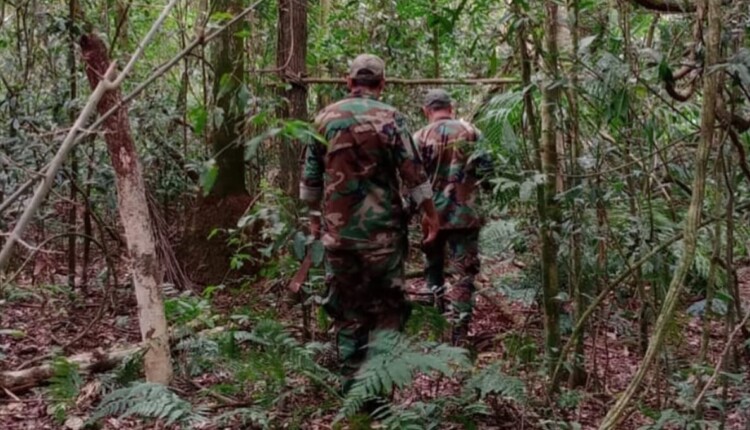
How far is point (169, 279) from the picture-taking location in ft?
20.2

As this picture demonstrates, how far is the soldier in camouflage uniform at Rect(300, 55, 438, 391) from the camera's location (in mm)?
3852

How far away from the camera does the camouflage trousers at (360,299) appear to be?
395 centimetres

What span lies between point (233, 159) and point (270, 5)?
1384 millimetres

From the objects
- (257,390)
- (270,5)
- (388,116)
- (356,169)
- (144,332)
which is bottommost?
(257,390)

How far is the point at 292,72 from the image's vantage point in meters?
5.48

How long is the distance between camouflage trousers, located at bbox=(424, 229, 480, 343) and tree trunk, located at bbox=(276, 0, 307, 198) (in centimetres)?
106

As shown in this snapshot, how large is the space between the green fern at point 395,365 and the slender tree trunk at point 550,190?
0.73 meters

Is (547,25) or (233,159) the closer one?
(547,25)

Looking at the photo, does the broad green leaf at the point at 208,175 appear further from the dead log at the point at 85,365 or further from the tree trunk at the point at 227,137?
the tree trunk at the point at 227,137

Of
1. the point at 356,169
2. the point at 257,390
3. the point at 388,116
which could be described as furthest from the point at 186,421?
the point at 388,116

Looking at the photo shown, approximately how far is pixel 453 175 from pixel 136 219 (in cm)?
221

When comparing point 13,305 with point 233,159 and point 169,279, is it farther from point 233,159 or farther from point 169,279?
point 233,159

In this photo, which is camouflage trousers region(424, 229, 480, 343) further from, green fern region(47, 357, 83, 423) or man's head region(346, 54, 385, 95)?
green fern region(47, 357, 83, 423)

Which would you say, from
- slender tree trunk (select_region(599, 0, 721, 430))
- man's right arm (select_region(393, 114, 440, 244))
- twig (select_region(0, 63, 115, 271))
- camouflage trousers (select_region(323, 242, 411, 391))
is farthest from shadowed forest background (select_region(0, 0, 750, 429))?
twig (select_region(0, 63, 115, 271))
